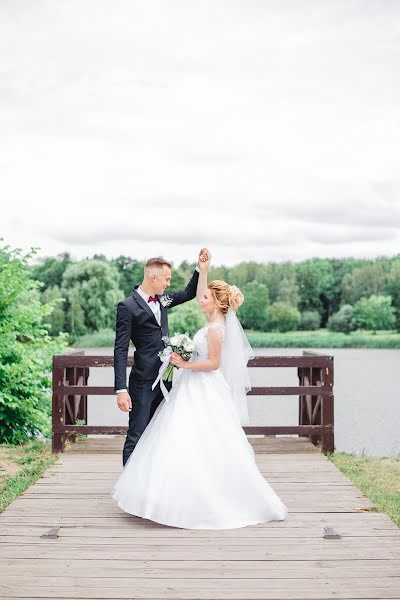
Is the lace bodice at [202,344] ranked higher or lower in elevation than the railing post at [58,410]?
higher

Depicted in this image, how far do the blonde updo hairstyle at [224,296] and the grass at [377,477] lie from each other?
7.04ft

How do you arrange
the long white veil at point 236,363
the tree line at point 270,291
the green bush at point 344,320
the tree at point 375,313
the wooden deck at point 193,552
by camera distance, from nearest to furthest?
the wooden deck at point 193,552, the long white veil at point 236,363, the tree line at point 270,291, the tree at point 375,313, the green bush at point 344,320

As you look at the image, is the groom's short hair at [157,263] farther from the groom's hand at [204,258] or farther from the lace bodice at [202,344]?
the lace bodice at [202,344]

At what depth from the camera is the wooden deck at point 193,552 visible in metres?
4.73

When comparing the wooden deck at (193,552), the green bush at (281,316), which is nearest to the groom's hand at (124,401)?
the wooden deck at (193,552)

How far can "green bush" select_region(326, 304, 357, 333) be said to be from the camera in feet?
216

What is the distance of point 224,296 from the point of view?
21.3ft

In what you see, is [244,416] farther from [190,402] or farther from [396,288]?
[396,288]

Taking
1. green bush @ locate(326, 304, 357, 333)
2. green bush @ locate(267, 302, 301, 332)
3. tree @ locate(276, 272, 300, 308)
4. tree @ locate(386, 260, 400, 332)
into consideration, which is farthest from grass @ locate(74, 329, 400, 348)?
tree @ locate(276, 272, 300, 308)

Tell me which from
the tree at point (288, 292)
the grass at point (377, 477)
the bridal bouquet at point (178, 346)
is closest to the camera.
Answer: the bridal bouquet at point (178, 346)

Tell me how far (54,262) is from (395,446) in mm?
47355

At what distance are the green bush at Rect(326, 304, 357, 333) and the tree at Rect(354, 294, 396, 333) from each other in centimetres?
44

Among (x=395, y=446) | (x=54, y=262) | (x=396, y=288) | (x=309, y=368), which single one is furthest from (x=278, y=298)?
(x=309, y=368)

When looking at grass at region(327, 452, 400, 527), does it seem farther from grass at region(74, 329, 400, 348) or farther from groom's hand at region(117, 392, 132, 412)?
grass at region(74, 329, 400, 348)
